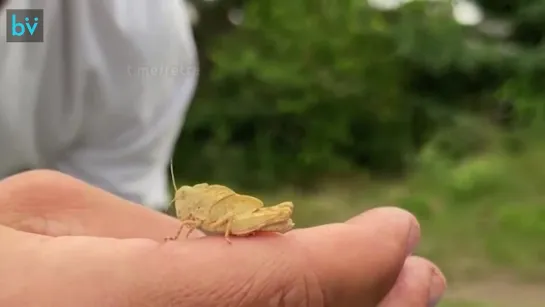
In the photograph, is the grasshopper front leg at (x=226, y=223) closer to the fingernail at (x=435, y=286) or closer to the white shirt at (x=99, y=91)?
the fingernail at (x=435, y=286)

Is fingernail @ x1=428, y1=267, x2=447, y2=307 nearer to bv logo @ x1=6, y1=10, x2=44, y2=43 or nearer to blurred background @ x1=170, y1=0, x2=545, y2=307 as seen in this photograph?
bv logo @ x1=6, y1=10, x2=44, y2=43

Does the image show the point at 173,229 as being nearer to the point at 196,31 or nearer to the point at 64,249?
the point at 64,249

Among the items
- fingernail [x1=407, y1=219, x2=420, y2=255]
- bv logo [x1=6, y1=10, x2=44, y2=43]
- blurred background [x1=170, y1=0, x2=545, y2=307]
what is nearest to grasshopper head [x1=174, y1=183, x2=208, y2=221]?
fingernail [x1=407, y1=219, x2=420, y2=255]

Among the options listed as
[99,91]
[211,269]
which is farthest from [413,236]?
[99,91]

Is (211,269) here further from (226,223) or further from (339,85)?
(339,85)

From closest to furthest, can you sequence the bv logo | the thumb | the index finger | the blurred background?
1. the thumb
2. the index finger
3. the bv logo
4. the blurred background
